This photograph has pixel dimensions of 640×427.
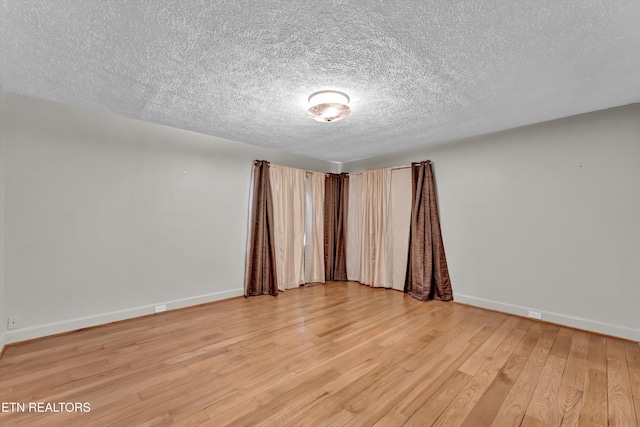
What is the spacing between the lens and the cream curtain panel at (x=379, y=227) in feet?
15.0

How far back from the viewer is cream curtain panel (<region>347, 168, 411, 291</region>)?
181 inches

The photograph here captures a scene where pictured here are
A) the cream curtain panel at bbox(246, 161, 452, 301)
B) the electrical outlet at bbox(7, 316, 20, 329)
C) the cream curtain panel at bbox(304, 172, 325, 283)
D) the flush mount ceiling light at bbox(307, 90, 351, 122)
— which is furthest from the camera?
the cream curtain panel at bbox(304, 172, 325, 283)

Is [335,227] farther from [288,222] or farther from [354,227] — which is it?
[288,222]

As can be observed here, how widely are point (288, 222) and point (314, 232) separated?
2.18 feet

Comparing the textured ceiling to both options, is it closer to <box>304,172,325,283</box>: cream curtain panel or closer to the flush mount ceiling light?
the flush mount ceiling light

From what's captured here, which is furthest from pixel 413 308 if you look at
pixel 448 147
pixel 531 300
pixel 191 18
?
pixel 191 18

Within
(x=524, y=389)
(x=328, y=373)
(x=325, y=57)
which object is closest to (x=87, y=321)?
(x=328, y=373)

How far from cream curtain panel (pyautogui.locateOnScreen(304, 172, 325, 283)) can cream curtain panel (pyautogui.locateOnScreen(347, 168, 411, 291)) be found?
622 mm

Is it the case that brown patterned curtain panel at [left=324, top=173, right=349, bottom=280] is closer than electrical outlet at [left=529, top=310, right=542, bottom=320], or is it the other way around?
electrical outlet at [left=529, top=310, right=542, bottom=320]

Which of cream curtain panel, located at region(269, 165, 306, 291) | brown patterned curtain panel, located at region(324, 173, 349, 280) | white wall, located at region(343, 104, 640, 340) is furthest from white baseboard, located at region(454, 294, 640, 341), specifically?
cream curtain panel, located at region(269, 165, 306, 291)

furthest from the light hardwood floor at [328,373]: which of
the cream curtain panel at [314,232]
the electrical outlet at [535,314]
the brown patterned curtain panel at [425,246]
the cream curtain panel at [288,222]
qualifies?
the cream curtain panel at [314,232]

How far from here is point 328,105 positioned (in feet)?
7.93

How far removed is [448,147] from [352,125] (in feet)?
5.89

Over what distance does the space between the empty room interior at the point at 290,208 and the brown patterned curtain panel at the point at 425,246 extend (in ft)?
0.11
